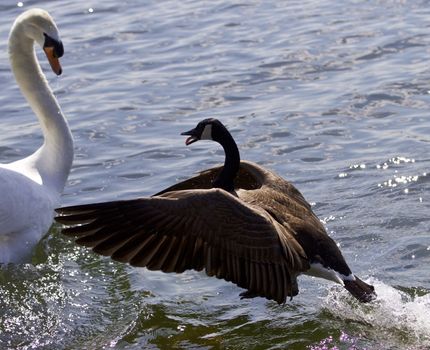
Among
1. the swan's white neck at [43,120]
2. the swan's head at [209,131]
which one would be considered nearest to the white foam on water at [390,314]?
the swan's head at [209,131]

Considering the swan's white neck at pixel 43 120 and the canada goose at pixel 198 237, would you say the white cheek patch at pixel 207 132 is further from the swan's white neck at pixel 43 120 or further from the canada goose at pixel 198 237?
the swan's white neck at pixel 43 120

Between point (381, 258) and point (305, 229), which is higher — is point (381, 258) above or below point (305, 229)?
below

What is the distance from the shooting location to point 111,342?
285 inches

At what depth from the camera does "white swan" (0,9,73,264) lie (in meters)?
7.97

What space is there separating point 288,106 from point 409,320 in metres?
4.13

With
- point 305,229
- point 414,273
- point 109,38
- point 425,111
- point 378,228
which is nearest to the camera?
point 305,229

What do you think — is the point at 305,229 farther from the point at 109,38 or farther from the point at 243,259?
the point at 109,38

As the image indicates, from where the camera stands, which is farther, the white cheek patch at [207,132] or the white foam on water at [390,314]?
the white cheek patch at [207,132]

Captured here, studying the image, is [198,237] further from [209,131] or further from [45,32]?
[45,32]

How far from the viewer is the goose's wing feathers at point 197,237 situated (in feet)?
22.1

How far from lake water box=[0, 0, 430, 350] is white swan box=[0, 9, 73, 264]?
308 millimetres

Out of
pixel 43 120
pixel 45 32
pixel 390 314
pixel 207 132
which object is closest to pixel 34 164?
pixel 43 120

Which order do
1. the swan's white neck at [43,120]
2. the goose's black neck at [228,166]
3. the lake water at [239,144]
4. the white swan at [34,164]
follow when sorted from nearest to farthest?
the lake water at [239,144]
the goose's black neck at [228,166]
the white swan at [34,164]
the swan's white neck at [43,120]

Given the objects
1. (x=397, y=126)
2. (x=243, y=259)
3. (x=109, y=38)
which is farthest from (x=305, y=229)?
(x=109, y=38)
